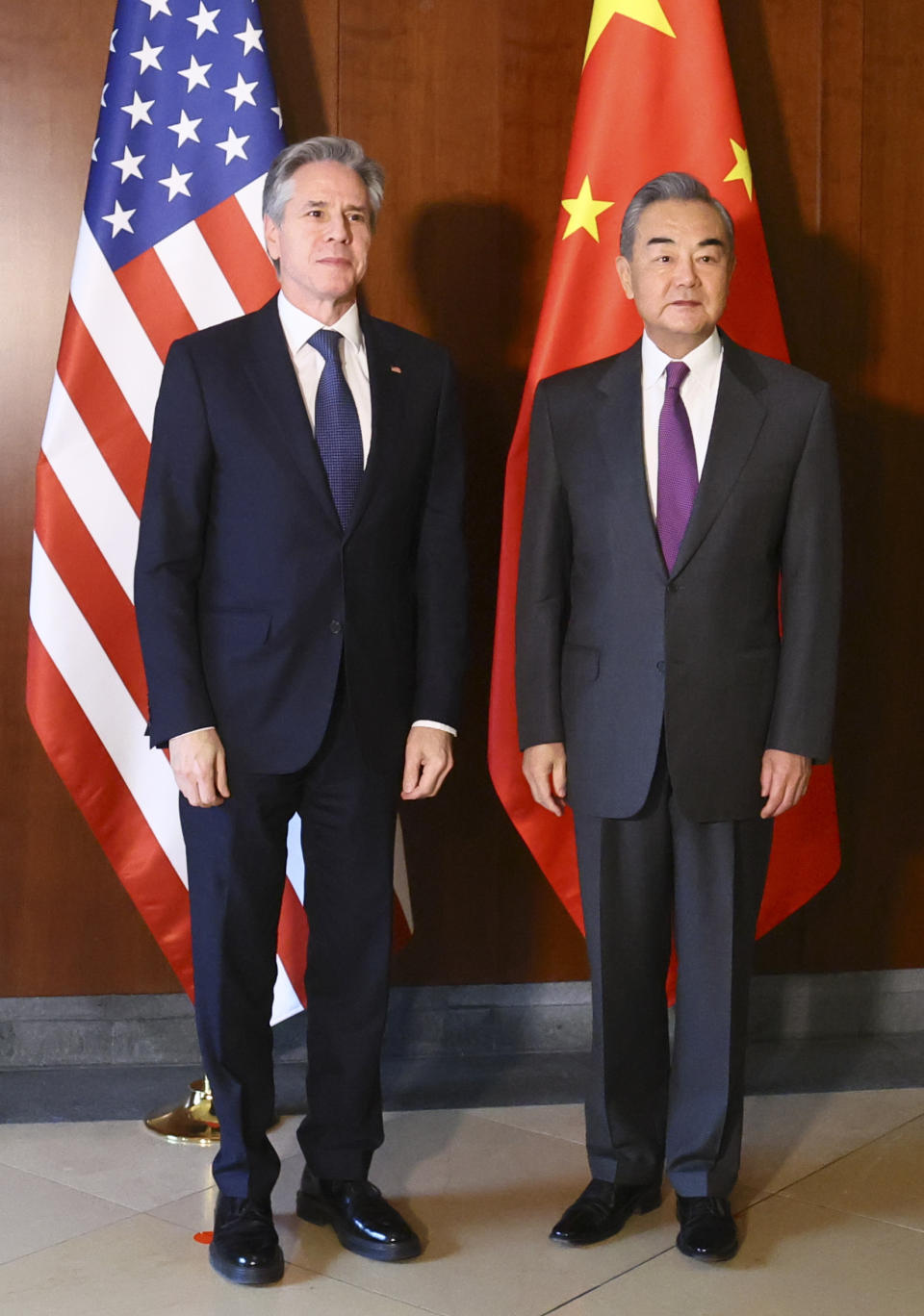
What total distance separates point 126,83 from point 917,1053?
8.99 feet

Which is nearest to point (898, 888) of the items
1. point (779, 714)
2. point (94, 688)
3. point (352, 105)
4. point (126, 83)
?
point (779, 714)

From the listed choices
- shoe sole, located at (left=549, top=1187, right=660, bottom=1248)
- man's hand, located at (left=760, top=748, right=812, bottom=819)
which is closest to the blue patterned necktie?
man's hand, located at (left=760, top=748, right=812, bottom=819)

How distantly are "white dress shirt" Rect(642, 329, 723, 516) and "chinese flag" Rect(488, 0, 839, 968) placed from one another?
1.74 ft

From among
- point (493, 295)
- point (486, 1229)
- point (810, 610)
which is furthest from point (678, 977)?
point (493, 295)

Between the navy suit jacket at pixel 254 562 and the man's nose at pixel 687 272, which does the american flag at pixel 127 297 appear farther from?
the man's nose at pixel 687 272

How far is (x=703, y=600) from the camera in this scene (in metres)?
2.35

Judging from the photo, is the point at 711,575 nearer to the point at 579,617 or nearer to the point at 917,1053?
the point at 579,617

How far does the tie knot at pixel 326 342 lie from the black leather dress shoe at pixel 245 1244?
4.51 feet

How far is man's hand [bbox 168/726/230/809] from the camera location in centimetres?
226

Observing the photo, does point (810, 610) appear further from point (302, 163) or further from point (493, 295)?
point (493, 295)

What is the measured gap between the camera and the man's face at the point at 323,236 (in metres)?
2.31

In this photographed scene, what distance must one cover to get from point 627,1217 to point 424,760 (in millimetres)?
875

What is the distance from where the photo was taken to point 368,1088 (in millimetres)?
2455

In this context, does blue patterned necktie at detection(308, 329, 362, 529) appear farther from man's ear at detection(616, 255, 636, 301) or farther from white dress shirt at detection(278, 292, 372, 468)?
man's ear at detection(616, 255, 636, 301)
